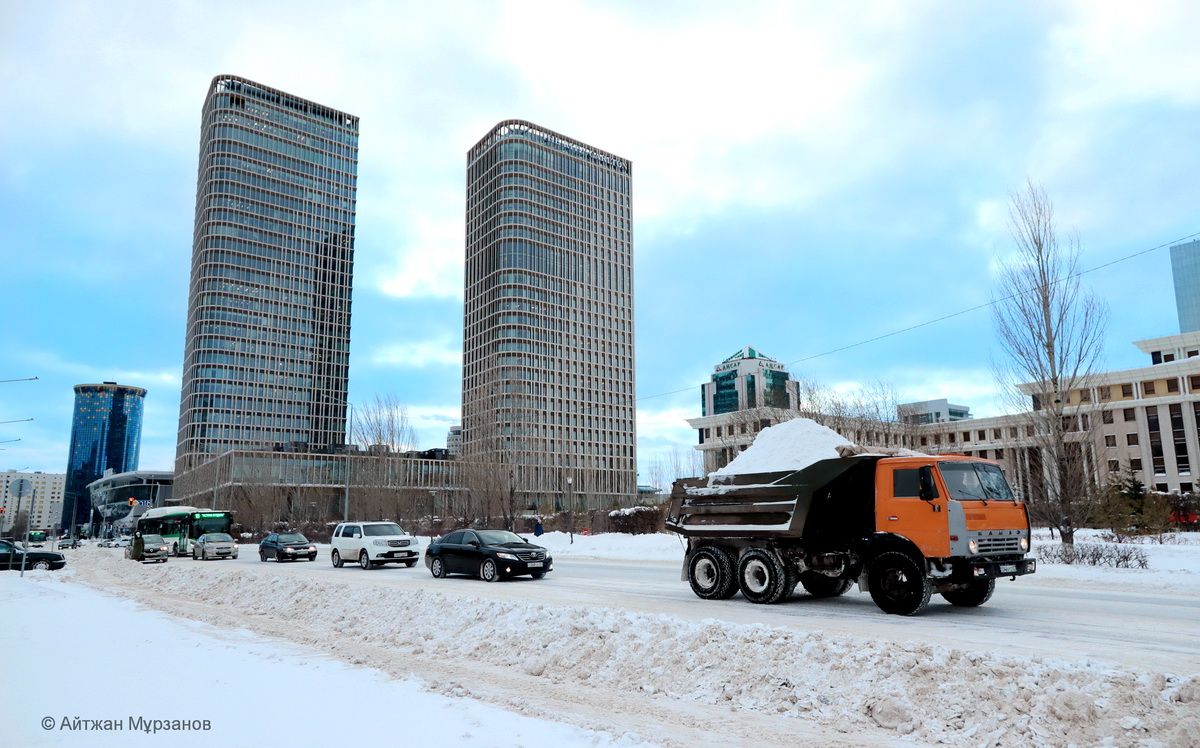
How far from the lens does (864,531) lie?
12.9m

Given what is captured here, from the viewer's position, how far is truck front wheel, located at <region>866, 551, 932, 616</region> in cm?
1198

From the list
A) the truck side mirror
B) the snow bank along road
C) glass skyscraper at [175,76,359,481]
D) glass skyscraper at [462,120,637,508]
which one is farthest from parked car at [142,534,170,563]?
glass skyscraper at [462,120,637,508]

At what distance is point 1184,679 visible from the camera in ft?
20.3

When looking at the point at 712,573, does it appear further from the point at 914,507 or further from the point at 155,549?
the point at 155,549

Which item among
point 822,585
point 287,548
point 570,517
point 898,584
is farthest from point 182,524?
point 898,584

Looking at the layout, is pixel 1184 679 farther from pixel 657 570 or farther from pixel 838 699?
pixel 657 570

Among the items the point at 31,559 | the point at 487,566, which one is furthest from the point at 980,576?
the point at 31,559

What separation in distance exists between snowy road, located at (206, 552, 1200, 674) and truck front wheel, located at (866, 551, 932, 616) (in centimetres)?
28

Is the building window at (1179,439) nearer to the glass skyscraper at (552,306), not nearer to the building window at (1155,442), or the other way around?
the building window at (1155,442)

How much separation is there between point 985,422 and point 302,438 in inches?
5266

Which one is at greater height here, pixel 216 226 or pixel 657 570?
pixel 216 226

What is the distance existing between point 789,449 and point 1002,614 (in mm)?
4383

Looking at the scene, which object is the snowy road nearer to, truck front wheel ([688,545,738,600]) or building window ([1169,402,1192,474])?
truck front wheel ([688,545,738,600])

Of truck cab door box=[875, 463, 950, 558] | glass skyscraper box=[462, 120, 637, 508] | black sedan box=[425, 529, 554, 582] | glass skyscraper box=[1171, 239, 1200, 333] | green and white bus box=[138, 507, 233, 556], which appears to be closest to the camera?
truck cab door box=[875, 463, 950, 558]
